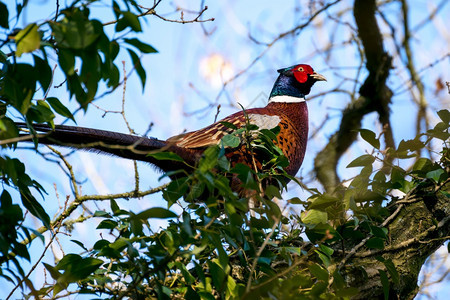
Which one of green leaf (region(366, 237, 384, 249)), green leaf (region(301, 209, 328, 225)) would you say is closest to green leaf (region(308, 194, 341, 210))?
green leaf (region(301, 209, 328, 225))

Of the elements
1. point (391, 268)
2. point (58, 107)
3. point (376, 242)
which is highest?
point (58, 107)

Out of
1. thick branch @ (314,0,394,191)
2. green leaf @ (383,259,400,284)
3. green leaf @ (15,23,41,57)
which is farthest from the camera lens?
thick branch @ (314,0,394,191)

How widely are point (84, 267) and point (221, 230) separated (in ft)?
1.72

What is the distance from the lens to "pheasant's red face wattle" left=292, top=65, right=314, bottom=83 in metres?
4.84

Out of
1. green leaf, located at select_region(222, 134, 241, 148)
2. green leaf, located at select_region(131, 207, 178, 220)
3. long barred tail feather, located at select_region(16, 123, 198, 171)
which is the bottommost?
green leaf, located at select_region(131, 207, 178, 220)

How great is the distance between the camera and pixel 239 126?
12.3 ft

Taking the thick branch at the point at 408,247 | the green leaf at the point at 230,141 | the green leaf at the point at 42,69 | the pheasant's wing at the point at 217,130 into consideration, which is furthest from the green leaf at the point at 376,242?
the green leaf at the point at 42,69

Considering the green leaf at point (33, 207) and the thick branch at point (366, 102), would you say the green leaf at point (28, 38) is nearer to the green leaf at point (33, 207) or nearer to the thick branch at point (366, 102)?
the green leaf at point (33, 207)

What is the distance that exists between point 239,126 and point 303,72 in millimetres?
1379

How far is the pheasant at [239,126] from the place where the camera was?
9.71 ft

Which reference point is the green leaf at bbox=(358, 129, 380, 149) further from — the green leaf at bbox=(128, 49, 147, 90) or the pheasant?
the green leaf at bbox=(128, 49, 147, 90)

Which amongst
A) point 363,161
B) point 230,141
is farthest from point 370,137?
point 230,141

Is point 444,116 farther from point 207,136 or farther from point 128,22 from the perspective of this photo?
point 128,22

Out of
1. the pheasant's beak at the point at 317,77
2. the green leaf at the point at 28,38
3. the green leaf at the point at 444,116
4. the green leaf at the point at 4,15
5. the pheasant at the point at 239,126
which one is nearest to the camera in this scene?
the green leaf at the point at 28,38
